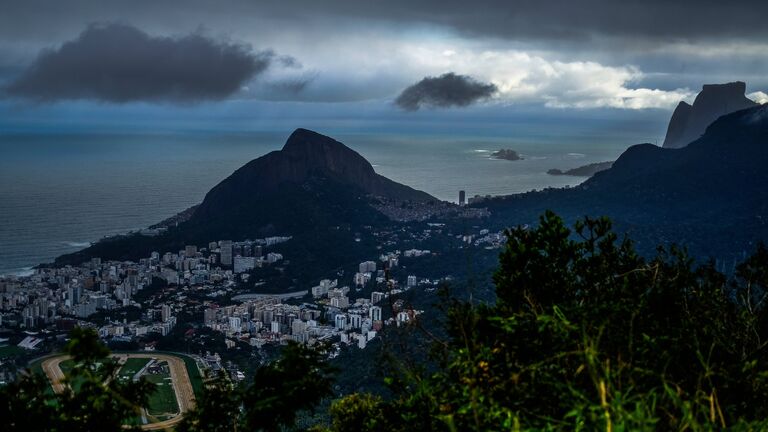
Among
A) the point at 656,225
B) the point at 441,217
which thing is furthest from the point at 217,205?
the point at 656,225

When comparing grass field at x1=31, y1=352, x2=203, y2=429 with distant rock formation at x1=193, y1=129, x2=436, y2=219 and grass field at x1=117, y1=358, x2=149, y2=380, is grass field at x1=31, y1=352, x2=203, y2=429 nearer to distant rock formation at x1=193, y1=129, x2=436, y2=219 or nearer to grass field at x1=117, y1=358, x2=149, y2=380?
grass field at x1=117, y1=358, x2=149, y2=380

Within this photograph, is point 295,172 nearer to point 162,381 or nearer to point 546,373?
point 162,381

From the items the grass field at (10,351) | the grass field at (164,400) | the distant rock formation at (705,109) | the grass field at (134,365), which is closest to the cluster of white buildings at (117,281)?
the grass field at (10,351)

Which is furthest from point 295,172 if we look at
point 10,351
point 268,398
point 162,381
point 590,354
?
point 590,354

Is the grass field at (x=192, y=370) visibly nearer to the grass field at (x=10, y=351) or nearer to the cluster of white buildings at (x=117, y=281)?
the cluster of white buildings at (x=117, y=281)

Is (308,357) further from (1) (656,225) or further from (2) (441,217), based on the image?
(2) (441,217)

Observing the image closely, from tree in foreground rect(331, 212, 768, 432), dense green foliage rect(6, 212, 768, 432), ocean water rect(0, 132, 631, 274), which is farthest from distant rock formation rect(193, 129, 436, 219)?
dense green foliage rect(6, 212, 768, 432)
